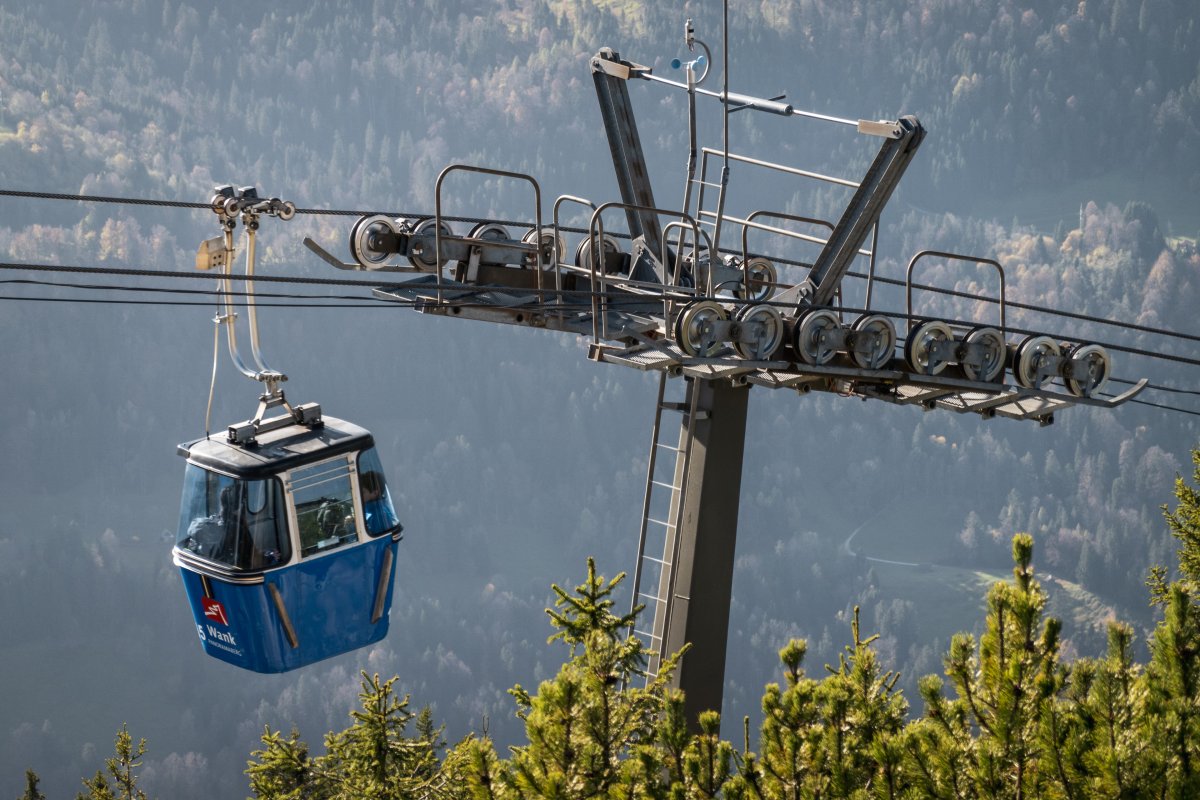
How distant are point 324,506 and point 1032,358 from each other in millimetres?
5114

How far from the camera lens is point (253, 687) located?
138m

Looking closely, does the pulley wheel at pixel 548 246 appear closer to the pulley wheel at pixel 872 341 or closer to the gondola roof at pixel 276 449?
the gondola roof at pixel 276 449

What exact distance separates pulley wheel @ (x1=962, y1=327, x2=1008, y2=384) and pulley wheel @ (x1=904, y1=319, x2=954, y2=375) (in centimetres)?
25

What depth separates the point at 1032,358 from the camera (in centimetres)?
Answer: 1098

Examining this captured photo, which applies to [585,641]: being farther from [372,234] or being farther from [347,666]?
[347,666]

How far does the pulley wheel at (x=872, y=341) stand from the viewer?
10.3 metres

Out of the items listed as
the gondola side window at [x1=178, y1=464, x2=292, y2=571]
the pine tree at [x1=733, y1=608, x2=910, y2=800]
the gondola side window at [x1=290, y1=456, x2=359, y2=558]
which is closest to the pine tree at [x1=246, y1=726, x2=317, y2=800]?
the gondola side window at [x1=290, y1=456, x2=359, y2=558]

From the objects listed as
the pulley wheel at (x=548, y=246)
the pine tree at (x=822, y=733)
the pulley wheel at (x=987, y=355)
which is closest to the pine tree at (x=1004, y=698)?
the pine tree at (x=822, y=733)

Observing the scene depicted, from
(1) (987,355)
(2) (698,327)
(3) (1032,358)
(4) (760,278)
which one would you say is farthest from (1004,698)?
(4) (760,278)

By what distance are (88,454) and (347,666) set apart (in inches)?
1784

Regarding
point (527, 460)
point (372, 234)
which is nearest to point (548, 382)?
point (527, 460)

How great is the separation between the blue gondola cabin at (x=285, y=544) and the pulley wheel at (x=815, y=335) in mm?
3113

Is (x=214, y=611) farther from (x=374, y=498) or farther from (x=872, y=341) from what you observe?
(x=872, y=341)

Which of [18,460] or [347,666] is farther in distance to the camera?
[18,460]
